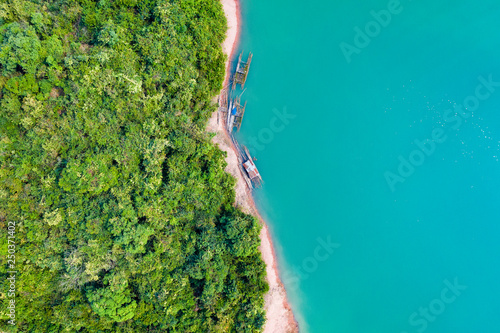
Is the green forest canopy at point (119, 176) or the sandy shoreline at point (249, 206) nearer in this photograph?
the green forest canopy at point (119, 176)

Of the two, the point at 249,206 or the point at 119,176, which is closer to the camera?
the point at 119,176

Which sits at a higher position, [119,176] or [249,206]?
[119,176]

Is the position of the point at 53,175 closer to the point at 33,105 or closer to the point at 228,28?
the point at 33,105

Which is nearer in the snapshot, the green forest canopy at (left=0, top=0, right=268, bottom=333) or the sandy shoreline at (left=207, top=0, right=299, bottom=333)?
the green forest canopy at (left=0, top=0, right=268, bottom=333)

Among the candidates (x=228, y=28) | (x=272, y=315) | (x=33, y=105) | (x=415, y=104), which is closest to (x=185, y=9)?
(x=228, y=28)
